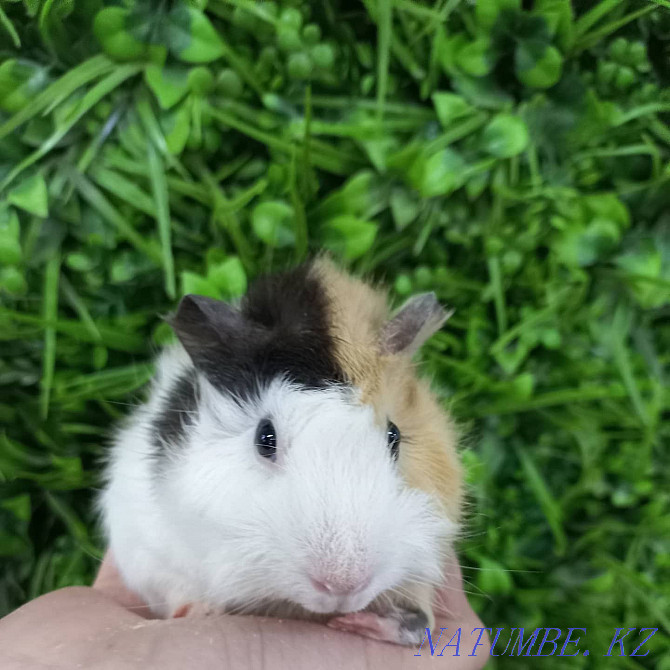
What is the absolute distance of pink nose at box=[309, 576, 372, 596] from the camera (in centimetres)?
67

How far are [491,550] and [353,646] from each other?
29.4 inches

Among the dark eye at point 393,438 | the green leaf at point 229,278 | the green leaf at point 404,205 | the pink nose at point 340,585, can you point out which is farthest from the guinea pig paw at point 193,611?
the green leaf at point 404,205

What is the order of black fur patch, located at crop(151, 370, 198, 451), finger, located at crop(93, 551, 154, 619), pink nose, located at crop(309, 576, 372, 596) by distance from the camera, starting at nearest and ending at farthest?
pink nose, located at crop(309, 576, 372, 596), black fur patch, located at crop(151, 370, 198, 451), finger, located at crop(93, 551, 154, 619)

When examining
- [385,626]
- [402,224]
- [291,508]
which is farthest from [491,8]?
[385,626]

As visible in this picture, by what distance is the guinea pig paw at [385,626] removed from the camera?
86 cm

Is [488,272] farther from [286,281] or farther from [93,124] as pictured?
[93,124]

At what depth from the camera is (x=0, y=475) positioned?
4.42 feet

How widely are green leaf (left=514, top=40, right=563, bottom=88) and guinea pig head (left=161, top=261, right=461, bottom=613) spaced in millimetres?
741

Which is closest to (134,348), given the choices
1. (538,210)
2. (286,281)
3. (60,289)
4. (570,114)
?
(60,289)

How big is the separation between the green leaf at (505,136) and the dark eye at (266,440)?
0.90 metres

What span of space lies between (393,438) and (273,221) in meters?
0.68

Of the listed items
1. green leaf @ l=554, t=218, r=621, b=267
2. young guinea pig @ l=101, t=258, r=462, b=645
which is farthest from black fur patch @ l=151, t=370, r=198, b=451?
green leaf @ l=554, t=218, r=621, b=267

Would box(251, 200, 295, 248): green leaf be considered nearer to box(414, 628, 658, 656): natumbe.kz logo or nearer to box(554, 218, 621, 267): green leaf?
box(554, 218, 621, 267): green leaf

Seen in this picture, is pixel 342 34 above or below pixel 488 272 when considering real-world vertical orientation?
above
